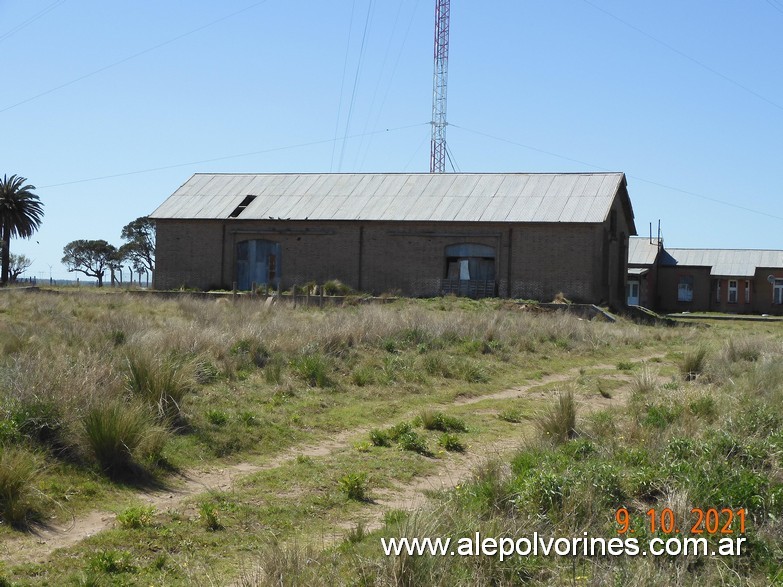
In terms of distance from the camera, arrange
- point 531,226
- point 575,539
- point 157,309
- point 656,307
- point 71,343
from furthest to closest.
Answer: point 656,307
point 531,226
point 157,309
point 71,343
point 575,539

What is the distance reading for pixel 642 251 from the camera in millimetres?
57750

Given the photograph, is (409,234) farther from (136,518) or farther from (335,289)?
(136,518)

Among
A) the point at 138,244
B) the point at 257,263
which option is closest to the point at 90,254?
the point at 138,244

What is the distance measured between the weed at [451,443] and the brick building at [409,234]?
91.0 feet

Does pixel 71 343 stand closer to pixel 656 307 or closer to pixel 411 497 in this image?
pixel 411 497

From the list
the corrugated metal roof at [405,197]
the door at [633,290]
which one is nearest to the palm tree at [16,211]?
the corrugated metal roof at [405,197]

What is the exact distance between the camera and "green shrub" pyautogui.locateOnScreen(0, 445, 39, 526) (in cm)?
658

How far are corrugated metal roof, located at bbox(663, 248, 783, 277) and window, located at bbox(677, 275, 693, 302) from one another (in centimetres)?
95

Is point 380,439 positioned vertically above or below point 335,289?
below

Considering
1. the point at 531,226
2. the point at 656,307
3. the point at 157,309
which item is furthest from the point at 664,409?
the point at 656,307

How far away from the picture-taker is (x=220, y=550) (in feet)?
20.8

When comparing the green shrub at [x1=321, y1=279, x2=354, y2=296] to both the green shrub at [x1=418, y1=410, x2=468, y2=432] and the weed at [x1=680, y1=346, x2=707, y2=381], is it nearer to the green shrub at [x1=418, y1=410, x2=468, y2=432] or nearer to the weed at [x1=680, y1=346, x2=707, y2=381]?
the weed at [x1=680, y1=346, x2=707, y2=381]

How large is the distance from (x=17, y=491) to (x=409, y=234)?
33344mm

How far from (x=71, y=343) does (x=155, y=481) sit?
223 inches
